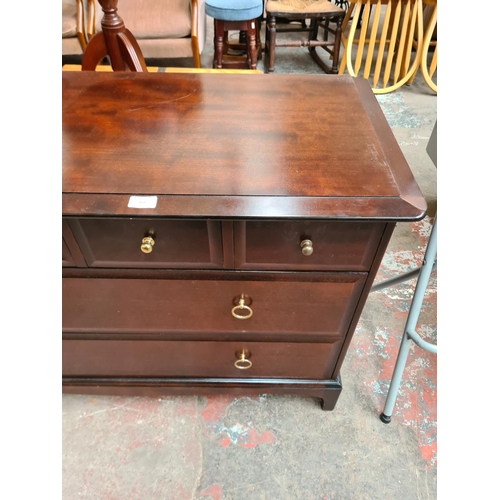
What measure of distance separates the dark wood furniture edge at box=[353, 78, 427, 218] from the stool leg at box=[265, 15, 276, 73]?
2215 millimetres

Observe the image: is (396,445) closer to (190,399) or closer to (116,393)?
(190,399)

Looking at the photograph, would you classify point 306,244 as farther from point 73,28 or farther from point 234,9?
point 73,28

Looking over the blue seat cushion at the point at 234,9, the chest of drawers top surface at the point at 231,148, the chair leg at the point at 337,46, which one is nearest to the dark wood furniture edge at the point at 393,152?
the chest of drawers top surface at the point at 231,148

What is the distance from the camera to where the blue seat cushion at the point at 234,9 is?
8.45 feet

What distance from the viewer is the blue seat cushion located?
2575mm

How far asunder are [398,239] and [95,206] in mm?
1543

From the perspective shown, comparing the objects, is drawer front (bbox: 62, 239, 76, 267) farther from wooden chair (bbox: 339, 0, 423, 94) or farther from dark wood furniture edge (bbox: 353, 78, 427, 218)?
wooden chair (bbox: 339, 0, 423, 94)

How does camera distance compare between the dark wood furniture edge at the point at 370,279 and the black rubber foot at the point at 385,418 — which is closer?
the dark wood furniture edge at the point at 370,279

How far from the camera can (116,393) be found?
1210mm

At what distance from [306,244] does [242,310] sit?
0.89 feet

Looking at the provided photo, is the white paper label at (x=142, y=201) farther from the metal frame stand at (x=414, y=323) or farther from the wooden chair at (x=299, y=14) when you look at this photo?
the wooden chair at (x=299, y=14)

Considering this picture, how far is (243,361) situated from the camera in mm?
1068

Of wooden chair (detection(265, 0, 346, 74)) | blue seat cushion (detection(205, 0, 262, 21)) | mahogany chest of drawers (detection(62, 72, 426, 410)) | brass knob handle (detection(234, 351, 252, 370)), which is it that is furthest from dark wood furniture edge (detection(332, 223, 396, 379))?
wooden chair (detection(265, 0, 346, 74))

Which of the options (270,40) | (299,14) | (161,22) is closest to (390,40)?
(299,14)
